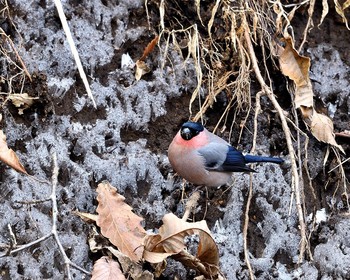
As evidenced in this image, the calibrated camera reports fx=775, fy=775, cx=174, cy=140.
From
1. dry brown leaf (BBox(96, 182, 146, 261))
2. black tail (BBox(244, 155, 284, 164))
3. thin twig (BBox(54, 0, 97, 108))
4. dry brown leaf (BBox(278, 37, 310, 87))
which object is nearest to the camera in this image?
dry brown leaf (BBox(96, 182, 146, 261))

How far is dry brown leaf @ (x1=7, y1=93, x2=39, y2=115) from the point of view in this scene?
13.5ft

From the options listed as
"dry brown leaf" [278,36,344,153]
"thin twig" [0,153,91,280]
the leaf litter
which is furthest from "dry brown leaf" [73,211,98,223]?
"dry brown leaf" [278,36,344,153]

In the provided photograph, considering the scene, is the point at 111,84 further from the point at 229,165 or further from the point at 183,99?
the point at 229,165

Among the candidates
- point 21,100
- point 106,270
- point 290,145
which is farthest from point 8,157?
point 290,145

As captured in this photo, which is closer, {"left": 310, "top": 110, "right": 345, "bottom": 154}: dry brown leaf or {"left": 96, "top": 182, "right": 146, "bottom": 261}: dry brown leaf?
{"left": 96, "top": 182, "right": 146, "bottom": 261}: dry brown leaf

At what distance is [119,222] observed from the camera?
3803 millimetres

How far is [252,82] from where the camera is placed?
473 cm

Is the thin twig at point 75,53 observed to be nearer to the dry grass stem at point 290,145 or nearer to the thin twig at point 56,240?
the thin twig at point 56,240

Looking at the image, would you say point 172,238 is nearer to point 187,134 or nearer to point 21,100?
point 187,134

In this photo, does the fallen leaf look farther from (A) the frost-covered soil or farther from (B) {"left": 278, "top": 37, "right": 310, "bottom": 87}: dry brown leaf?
(B) {"left": 278, "top": 37, "right": 310, "bottom": 87}: dry brown leaf

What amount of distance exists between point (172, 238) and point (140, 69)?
128 centimetres

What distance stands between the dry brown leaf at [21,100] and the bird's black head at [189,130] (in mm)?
839

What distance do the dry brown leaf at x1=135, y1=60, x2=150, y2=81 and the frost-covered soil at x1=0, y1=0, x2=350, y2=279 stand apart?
31 millimetres

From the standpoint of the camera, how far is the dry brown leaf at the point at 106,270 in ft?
11.7
